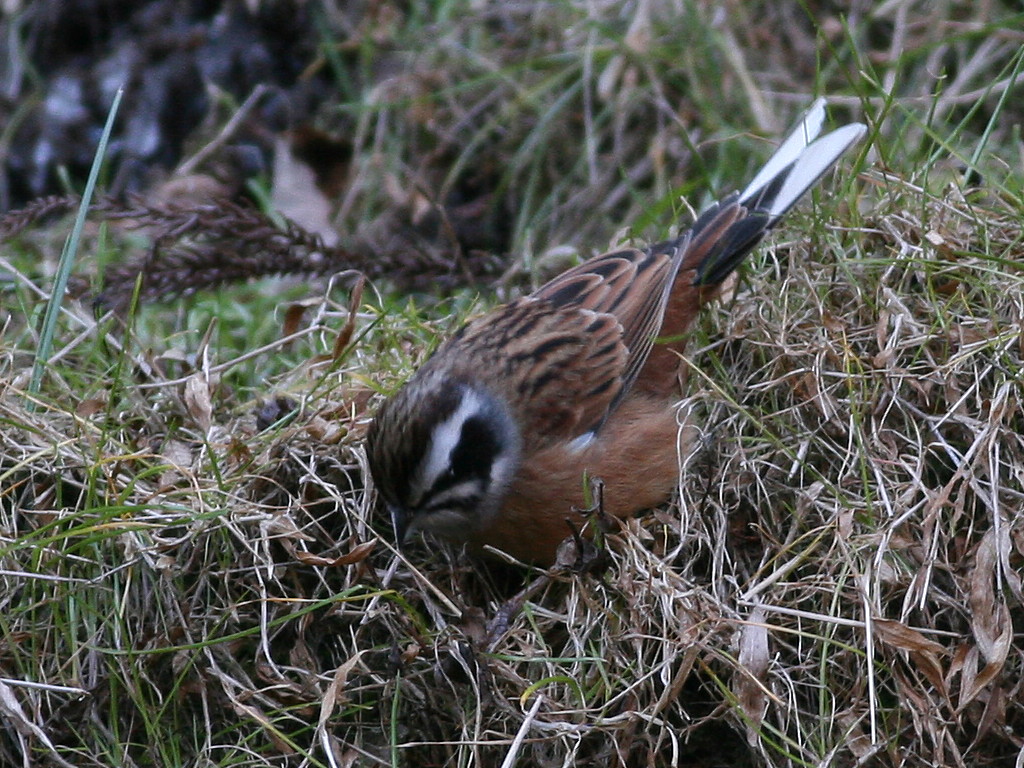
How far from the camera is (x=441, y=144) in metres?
6.57

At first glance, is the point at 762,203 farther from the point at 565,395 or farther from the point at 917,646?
the point at 917,646

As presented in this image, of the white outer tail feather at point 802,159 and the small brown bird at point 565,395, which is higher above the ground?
the white outer tail feather at point 802,159

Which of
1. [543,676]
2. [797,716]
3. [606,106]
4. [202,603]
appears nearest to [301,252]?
[606,106]

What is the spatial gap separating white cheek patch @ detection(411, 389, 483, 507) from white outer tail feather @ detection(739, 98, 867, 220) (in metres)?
1.26

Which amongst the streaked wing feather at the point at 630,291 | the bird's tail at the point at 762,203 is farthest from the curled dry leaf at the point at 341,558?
the bird's tail at the point at 762,203

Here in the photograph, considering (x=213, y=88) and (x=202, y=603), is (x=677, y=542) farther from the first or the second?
(x=213, y=88)

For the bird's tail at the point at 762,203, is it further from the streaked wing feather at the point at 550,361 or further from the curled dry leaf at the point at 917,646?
the curled dry leaf at the point at 917,646

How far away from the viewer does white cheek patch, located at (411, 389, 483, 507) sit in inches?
142

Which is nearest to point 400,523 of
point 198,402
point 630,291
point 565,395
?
point 565,395

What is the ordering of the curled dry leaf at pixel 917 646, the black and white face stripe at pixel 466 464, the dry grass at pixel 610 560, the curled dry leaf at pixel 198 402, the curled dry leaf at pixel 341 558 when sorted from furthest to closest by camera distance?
the curled dry leaf at pixel 198 402, the black and white face stripe at pixel 466 464, the curled dry leaf at pixel 341 558, the dry grass at pixel 610 560, the curled dry leaf at pixel 917 646

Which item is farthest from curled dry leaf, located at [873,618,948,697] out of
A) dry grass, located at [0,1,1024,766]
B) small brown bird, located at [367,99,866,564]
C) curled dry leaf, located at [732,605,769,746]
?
small brown bird, located at [367,99,866,564]

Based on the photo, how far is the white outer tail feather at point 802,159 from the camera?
169 inches

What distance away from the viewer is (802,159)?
14.4 feet

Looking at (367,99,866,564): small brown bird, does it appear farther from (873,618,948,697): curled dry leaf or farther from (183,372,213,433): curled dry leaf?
(873,618,948,697): curled dry leaf
